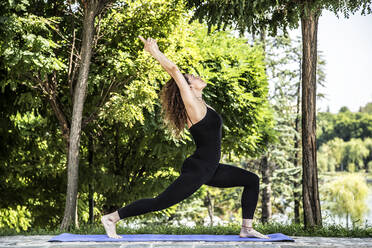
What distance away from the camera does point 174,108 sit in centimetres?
525

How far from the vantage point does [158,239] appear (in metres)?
5.59

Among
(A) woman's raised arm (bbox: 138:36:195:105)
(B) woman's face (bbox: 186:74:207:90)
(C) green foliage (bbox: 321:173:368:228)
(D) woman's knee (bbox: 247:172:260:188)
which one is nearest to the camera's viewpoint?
(A) woman's raised arm (bbox: 138:36:195:105)

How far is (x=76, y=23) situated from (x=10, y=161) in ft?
19.5

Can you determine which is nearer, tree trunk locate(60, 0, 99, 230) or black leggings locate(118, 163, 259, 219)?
black leggings locate(118, 163, 259, 219)

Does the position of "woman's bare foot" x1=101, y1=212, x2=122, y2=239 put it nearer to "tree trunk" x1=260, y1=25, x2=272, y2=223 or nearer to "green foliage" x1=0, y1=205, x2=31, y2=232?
"green foliage" x1=0, y1=205, x2=31, y2=232

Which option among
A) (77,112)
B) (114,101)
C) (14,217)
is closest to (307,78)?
(114,101)

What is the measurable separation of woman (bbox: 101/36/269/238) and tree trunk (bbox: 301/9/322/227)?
2833 mm

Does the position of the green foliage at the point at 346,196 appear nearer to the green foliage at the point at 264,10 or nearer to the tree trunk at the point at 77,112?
the green foliage at the point at 264,10

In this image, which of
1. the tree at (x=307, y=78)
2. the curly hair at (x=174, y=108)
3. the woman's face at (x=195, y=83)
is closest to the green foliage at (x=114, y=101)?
the tree at (x=307, y=78)

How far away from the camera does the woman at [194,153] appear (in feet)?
15.9

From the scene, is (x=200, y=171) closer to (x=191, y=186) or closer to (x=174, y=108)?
(x=191, y=186)

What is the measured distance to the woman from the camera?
484cm

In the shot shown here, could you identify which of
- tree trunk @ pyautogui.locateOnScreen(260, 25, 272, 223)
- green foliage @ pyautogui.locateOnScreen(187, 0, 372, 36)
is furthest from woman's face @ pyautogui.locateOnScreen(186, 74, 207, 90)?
tree trunk @ pyautogui.locateOnScreen(260, 25, 272, 223)

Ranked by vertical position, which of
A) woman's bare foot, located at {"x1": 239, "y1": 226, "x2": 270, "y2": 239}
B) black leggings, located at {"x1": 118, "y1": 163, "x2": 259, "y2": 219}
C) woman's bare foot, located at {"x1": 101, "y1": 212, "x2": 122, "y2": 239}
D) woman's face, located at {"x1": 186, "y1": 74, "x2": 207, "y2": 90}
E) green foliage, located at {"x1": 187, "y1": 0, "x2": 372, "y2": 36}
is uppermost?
green foliage, located at {"x1": 187, "y1": 0, "x2": 372, "y2": 36}
